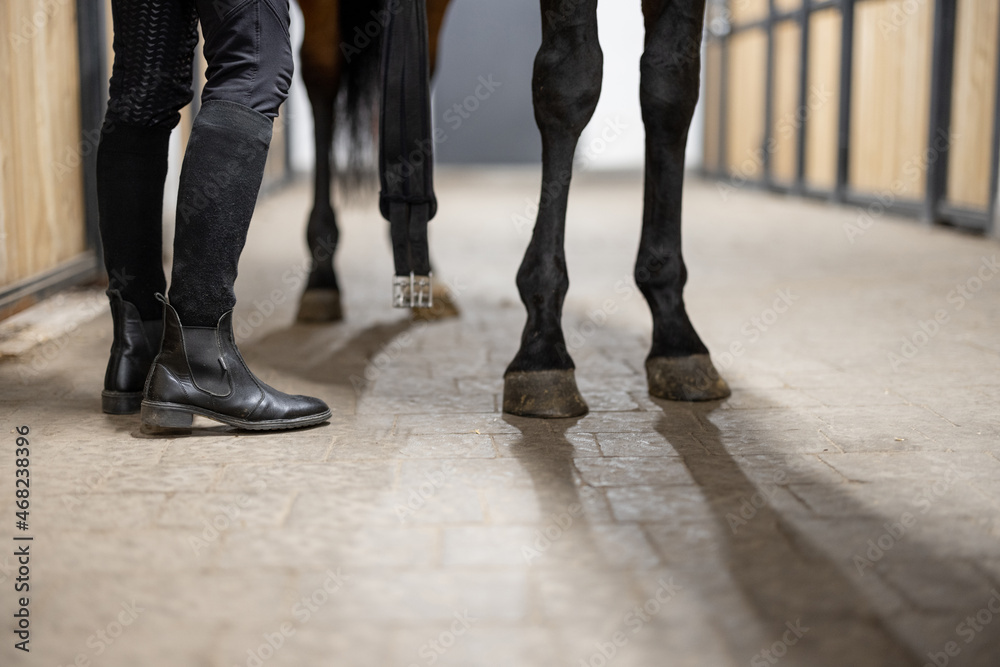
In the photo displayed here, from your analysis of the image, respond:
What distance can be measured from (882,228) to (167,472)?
4810mm

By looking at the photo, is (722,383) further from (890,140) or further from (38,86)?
(890,140)

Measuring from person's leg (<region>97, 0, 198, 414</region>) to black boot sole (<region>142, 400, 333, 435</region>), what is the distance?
18 centimetres

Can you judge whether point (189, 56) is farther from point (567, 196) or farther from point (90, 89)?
point (90, 89)

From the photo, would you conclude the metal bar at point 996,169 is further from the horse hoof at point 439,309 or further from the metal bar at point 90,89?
the metal bar at point 90,89

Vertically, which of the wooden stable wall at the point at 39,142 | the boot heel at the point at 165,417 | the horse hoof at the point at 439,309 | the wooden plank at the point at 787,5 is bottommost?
the horse hoof at the point at 439,309

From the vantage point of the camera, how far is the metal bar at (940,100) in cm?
521

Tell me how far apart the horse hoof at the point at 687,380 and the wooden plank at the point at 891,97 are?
4313 millimetres

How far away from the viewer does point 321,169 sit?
296cm

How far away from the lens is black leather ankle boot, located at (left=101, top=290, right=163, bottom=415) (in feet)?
5.85

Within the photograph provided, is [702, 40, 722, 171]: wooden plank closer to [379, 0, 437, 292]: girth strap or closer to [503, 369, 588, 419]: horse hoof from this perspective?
[379, 0, 437, 292]: girth strap

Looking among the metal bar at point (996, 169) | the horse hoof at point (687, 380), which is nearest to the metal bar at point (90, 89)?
the horse hoof at point (687, 380)

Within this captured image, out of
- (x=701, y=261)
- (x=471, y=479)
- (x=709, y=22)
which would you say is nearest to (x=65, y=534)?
(x=471, y=479)

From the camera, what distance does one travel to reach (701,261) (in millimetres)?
4133

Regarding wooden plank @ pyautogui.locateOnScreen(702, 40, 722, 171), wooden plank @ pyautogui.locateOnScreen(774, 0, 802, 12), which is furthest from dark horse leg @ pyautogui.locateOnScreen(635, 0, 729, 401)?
wooden plank @ pyautogui.locateOnScreen(702, 40, 722, 171)
